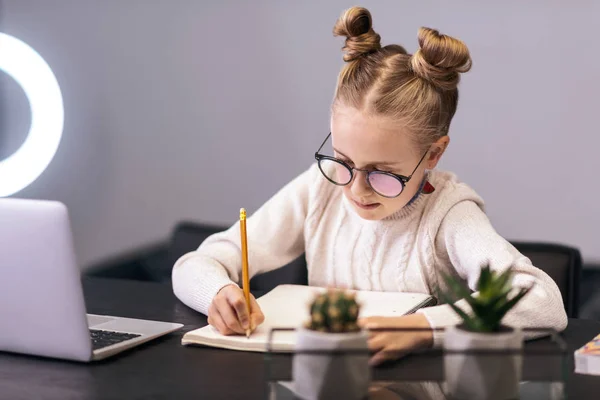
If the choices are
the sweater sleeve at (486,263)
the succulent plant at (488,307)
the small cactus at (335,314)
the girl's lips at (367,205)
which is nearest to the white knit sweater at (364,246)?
the sweater sleeve at (486,263)

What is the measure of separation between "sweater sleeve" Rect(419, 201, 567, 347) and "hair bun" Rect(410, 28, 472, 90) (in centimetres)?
28

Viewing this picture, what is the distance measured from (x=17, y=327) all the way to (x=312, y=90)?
6.60 ft

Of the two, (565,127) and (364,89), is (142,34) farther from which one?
(364,89)

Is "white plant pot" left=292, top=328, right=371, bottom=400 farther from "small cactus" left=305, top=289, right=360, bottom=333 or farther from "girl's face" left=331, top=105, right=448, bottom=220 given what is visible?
"girl's face" left=331, top=105, right=448, bottom=220

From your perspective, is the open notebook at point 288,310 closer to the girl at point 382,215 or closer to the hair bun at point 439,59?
the girl at point 382,215

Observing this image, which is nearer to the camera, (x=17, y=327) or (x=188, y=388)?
(x=188, y=388)

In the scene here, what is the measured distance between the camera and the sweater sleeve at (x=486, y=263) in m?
1.42

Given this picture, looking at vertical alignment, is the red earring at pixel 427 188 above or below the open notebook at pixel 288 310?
above

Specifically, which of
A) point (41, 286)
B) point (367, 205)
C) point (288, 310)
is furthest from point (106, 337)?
point (367, 205)

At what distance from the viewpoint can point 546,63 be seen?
113 inches

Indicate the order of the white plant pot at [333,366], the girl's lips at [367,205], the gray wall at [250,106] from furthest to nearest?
the gray wall at [250,106] < the girl's lips at [367,205] < the white plant pot at [333,366]

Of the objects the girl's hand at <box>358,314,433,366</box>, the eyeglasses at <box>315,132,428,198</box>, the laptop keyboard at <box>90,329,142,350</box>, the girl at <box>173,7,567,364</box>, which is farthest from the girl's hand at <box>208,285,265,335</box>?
the girl's hand at <box>358,314,433,366</box>

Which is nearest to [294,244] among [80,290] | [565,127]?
[80,290]

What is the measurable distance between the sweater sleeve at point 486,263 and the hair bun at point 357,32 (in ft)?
1.22
